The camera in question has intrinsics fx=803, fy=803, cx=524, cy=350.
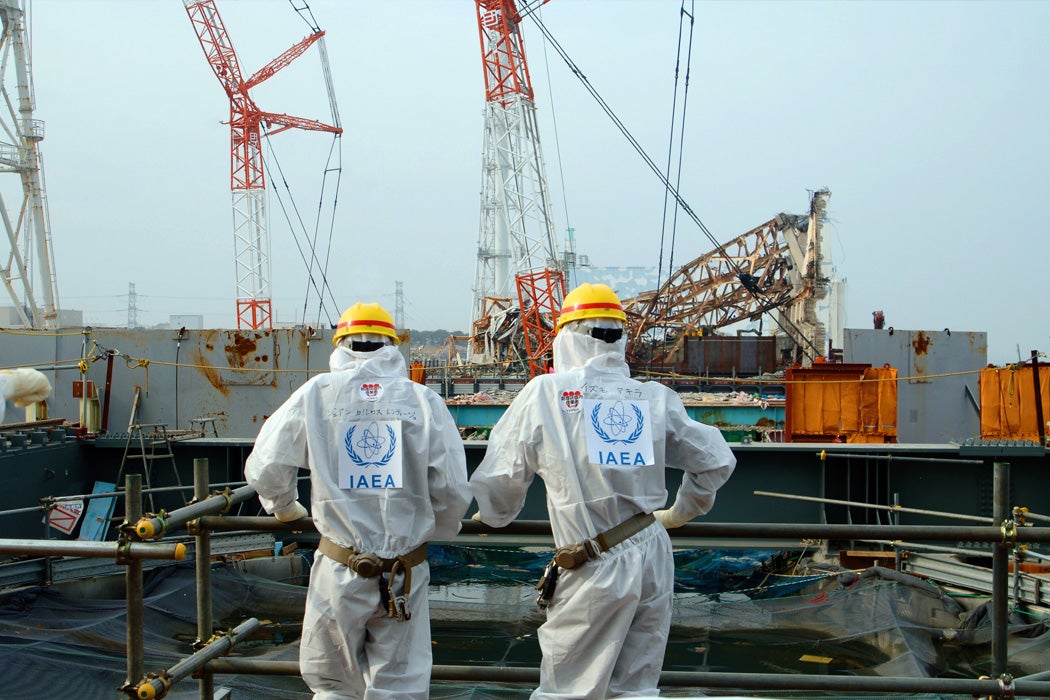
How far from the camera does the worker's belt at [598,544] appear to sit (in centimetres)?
275

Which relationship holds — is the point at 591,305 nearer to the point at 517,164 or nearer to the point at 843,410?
the point at 843,410

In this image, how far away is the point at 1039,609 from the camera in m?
6.44

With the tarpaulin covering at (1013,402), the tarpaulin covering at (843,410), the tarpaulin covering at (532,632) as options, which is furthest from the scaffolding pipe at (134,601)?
the tarpaulin covering at (1013,402)

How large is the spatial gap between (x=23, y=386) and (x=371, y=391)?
763cm

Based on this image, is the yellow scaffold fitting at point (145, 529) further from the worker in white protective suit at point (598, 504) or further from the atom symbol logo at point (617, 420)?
the atom symbol logo at point (617, 420)

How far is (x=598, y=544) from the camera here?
2.78 meters

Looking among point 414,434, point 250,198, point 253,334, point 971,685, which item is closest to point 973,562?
point 971,685

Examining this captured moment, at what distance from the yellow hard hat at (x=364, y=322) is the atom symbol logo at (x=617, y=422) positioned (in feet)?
3.15

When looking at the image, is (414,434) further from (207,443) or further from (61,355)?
(61,355)

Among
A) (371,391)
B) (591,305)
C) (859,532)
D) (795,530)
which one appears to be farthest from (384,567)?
(859,532)

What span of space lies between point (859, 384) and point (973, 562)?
2.42m

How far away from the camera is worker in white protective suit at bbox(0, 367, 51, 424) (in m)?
8.73

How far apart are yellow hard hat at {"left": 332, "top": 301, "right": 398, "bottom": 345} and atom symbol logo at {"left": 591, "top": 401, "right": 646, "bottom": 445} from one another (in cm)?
96

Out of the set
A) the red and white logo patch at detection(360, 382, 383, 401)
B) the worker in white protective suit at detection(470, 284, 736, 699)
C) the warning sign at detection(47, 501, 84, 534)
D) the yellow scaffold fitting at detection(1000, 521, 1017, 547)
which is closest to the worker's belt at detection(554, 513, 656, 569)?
the worker in white protective suit at detection(470, 284, 736, 699)
